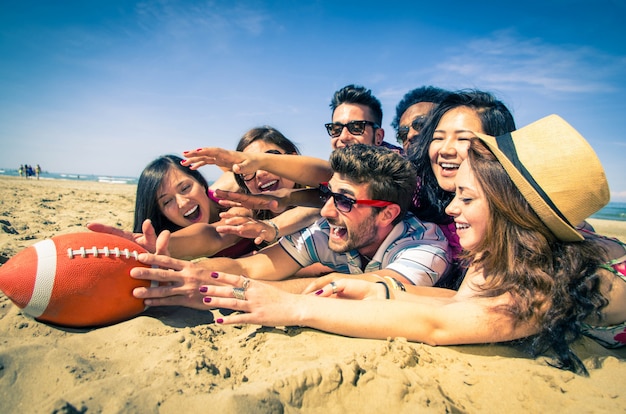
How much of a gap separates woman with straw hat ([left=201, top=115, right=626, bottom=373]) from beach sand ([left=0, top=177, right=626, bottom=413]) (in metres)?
0.15

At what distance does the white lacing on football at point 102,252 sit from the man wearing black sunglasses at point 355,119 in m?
3.67

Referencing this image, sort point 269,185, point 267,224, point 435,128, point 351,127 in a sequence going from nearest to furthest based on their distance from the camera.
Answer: point 267,224, point 435,128, point 269,185, point 351,127

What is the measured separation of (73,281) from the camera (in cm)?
254

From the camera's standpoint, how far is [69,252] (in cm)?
262

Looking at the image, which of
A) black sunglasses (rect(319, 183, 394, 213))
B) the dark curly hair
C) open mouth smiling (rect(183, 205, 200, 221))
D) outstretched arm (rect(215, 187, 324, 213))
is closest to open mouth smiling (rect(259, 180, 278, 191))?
outstretched arm (rect(215, 187, 324, 213))

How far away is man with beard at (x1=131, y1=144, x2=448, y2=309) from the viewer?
3.37m

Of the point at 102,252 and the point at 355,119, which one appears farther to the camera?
the point at 355,119

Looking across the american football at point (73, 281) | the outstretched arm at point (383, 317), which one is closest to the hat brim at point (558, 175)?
the outstretched arm at point (383, 317)

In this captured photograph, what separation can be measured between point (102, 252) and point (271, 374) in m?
1.65

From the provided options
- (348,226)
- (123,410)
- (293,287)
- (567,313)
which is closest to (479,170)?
(567,313)

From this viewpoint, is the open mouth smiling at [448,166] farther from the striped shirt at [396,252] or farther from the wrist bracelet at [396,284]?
the wrist bracelet at [396,284]

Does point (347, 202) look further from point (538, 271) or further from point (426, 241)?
point (538, 271)

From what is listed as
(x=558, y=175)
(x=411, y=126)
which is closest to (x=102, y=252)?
(x=558, y=175)

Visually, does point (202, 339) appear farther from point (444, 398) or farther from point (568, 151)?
point (568, 151)
